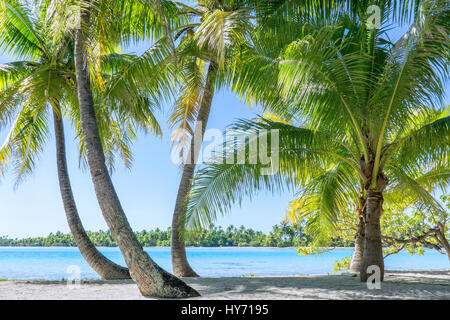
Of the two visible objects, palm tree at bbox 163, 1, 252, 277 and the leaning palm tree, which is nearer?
the leaning palm tree

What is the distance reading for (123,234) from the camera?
20.0 ft

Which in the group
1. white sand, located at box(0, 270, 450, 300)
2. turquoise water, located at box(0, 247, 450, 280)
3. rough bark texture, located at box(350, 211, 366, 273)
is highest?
rough bark texture, located at box(350, 211, 366, 273)

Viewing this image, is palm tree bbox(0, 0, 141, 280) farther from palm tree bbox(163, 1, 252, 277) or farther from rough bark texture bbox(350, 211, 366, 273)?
rough bark texture bbox(350, 211, 366, 273)

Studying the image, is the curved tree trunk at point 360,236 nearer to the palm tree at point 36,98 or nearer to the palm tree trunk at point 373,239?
the palm tree trunk at point 373,239

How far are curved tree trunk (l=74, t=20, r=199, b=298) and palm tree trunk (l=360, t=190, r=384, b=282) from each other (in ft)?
10.7

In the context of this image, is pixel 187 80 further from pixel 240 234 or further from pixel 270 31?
pixel 240 234

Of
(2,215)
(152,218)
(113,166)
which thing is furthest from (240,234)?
(2,215)

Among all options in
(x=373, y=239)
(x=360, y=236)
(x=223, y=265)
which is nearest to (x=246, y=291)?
(x=373, y=239)

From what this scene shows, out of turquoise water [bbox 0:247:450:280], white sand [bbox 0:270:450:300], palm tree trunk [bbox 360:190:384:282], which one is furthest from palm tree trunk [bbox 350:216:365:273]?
turquoise water [bbox 0:247:450:280]

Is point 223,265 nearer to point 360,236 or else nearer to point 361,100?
point 360,236

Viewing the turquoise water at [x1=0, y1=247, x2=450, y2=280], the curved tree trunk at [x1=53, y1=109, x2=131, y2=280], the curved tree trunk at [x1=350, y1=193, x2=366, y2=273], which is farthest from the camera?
the turquoise water at [x1=0, y1=247, x2=450, y2=280]

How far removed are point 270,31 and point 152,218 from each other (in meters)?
119

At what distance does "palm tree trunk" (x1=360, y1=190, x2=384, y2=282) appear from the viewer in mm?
7410

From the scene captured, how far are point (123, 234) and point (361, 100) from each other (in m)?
4.34
